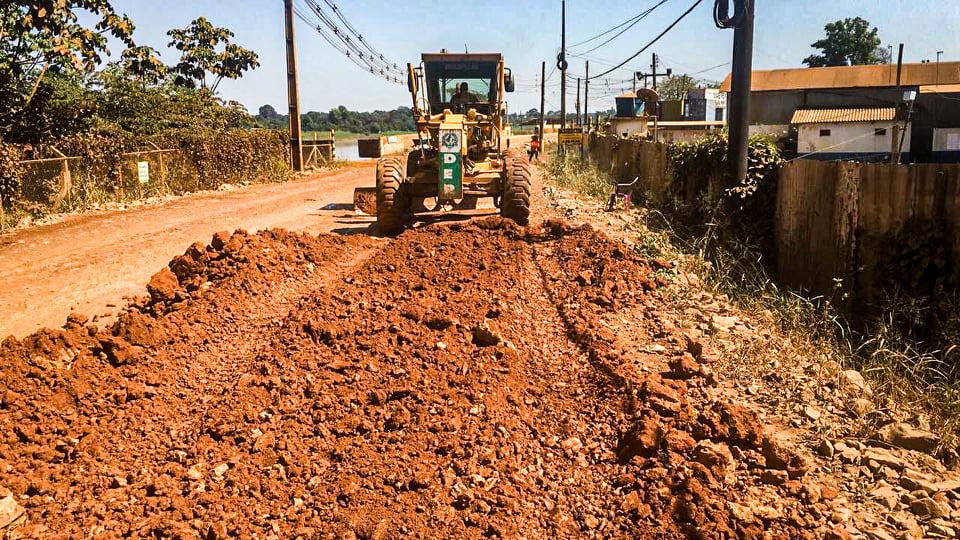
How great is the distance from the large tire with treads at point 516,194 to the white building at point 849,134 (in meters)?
26.3

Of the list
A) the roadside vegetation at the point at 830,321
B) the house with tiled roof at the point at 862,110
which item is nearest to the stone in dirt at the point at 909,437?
the roadside vegetation at the point at 830,321

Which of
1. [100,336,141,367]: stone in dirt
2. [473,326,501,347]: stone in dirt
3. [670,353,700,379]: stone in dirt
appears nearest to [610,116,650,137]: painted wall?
[473,326,501,347]: stone in dirt

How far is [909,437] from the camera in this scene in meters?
→ 4.61

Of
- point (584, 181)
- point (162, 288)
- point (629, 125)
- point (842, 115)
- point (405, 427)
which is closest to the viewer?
point (405, 427)

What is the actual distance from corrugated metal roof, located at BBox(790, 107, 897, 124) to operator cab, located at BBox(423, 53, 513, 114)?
91.6 ft

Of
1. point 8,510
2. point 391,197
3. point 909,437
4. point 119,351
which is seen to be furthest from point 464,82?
point 8,510

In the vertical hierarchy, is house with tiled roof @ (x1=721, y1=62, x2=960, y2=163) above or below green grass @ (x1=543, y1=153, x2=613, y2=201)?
above

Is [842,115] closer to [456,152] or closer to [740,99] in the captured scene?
[740,99]

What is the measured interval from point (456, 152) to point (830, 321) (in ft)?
21.8

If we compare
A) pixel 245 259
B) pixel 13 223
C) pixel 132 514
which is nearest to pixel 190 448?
pixel 132 514

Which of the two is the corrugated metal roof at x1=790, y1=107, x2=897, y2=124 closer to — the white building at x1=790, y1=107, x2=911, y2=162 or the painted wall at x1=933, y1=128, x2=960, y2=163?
the white building at x1=790, y1=107, x2=911, y2=162

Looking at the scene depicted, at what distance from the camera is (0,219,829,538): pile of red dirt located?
4.10m

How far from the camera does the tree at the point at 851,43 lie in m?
67.2

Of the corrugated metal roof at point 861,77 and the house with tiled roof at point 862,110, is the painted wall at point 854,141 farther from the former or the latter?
the corrugated metal roof at point 861,77
